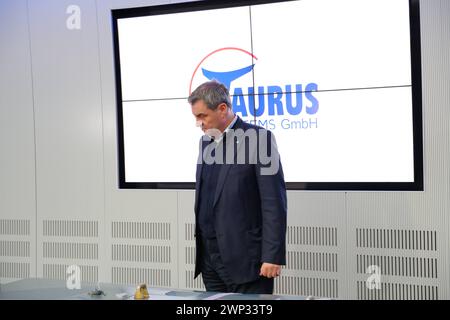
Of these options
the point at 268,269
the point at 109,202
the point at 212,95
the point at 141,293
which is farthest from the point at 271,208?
the point at 109,202

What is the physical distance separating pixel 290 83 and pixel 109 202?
1822mm

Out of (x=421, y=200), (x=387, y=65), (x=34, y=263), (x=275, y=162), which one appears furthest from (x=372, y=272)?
(x=34, y=263)

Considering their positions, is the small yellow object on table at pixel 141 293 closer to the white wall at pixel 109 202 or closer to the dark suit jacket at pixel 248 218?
the dark suit jacket at pixel 248 218

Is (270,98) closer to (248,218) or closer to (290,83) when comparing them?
(290,83)

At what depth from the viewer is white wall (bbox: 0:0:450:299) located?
371cm

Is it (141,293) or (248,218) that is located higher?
(248,218)

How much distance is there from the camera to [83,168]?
476 centimetres

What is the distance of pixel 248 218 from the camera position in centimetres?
258

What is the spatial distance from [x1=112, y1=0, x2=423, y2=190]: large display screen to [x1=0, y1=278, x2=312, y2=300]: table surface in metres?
2.20

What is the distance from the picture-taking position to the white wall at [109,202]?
12.2ft

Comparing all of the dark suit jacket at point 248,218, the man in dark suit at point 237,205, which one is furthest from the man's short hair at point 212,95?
the dark suit jacket at point 248,218

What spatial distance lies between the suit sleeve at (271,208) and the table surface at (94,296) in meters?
0.53

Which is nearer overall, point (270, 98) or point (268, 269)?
point (268, 269)
